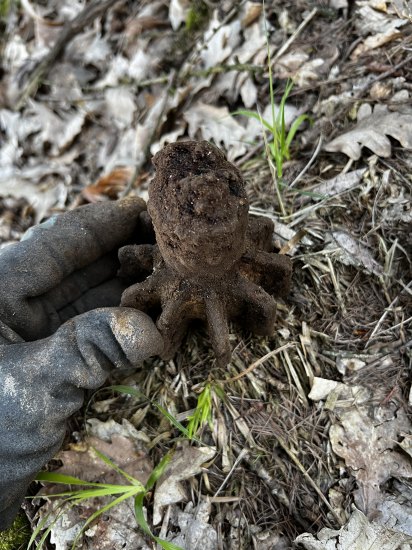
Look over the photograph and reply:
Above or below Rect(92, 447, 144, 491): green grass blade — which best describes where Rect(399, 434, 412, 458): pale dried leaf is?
below

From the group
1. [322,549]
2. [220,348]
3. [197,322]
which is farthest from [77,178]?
[322,549]

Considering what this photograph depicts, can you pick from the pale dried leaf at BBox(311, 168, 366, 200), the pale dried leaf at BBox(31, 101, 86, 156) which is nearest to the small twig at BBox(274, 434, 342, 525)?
the pale dried leaf at BBox(311, 168, 366, 200)

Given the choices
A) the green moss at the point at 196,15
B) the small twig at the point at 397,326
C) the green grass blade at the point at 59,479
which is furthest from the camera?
the green moss at the point at 196,15

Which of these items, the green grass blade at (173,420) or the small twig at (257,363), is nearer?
the green grass blade at (173,420)

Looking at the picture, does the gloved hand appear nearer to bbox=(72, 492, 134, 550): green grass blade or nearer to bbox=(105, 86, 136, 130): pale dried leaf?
bbox=(72, 492, 134, 550): green grass blade

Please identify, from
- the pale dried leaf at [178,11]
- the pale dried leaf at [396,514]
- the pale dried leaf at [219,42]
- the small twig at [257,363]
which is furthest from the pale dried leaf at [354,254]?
the pale dried leaf at [178,11]

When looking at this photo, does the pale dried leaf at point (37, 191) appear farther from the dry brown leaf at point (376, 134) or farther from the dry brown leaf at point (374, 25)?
the dry brown leaf at point (374, 25)
